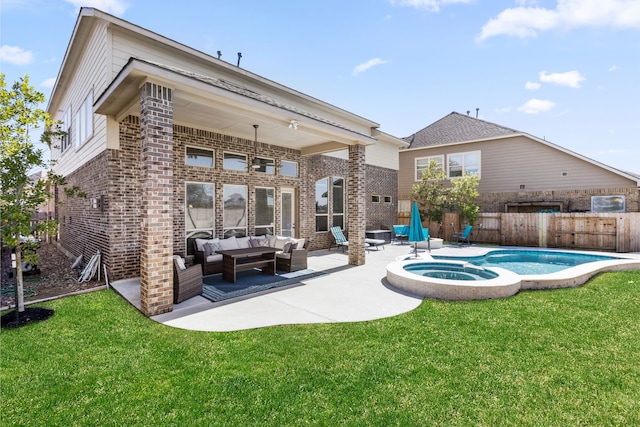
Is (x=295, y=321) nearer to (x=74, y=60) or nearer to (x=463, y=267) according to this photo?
(x=463, y=267)

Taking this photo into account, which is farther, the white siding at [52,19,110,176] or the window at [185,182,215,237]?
the window at [185,182,215,237]

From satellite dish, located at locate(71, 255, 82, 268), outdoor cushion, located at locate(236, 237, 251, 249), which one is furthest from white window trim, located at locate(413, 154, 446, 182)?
satellite dish, located at locate(71, 255, 82, 268)

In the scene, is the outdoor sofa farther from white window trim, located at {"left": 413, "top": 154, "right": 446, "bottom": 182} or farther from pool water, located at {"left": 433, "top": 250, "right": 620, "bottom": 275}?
white window trim, located at {"left": 413, "top": 154, "right": 446, "bottom": 182}

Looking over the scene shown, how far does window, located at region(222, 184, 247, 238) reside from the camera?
959 centimetres

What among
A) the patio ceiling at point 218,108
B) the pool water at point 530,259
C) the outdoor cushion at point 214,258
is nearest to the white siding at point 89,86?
the patio ceiling at point 218,108

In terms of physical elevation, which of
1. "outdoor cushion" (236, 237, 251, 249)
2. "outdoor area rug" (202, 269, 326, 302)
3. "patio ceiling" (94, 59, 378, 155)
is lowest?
"outdoor area rug" (202, 269, 326, 302)

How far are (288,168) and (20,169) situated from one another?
7.45m

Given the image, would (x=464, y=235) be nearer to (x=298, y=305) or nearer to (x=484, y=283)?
(x=484, y=283)

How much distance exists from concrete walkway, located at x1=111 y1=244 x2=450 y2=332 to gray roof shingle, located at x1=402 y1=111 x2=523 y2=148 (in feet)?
46.7

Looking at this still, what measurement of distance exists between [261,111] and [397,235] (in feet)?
37.2

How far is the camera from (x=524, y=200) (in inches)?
639

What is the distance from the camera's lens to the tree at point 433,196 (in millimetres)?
16109

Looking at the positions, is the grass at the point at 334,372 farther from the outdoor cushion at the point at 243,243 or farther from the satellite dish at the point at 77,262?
the satellite dish at the point at 77,262

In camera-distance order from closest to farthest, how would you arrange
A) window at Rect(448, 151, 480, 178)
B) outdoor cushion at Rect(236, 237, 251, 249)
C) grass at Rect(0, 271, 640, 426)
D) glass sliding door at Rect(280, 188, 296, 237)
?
grass at Rect(0, 271, 640, 426)
outdoor cushion at Rect(236, 237, 251, 249)
glass sliding door at Rect(280, 188, 296, 237)
window at Rect(448, 151, 480, 178)
